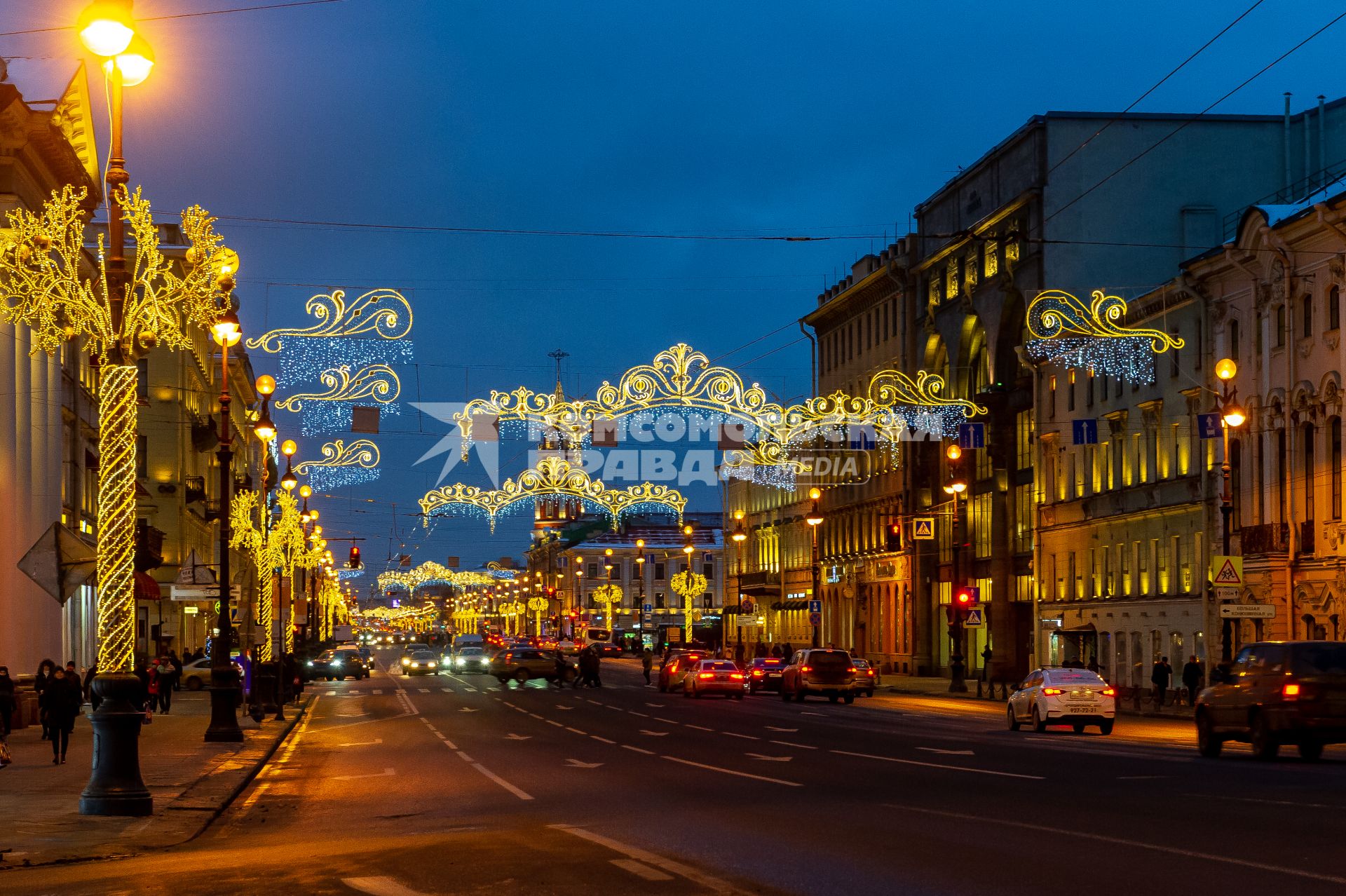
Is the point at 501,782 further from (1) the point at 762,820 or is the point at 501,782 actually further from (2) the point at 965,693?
(2) the point at 965,693

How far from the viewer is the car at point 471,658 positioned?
95500mm

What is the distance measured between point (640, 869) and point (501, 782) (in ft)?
35.9

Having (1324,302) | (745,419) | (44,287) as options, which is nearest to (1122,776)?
(44,287)

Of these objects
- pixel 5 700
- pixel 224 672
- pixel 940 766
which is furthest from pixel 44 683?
pixel 940 766

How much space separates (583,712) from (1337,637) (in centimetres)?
1890

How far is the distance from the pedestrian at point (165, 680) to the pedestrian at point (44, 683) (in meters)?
8.01

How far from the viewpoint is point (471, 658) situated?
9588cm

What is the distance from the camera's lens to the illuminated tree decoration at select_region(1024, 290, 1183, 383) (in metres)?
41.7

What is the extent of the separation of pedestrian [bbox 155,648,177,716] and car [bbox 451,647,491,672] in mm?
44858

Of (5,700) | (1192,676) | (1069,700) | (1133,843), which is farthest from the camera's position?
(1192,676)

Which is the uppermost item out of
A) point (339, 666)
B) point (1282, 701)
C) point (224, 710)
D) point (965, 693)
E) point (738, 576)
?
point (738, 576)

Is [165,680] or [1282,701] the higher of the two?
[1282,701]

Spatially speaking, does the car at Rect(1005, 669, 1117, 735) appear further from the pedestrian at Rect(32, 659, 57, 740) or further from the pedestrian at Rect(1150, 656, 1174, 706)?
the pedestrian at Rect(32, 659, 57, 740)

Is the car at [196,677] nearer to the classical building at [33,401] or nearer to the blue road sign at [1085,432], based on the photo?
the classical building at [33,401]
